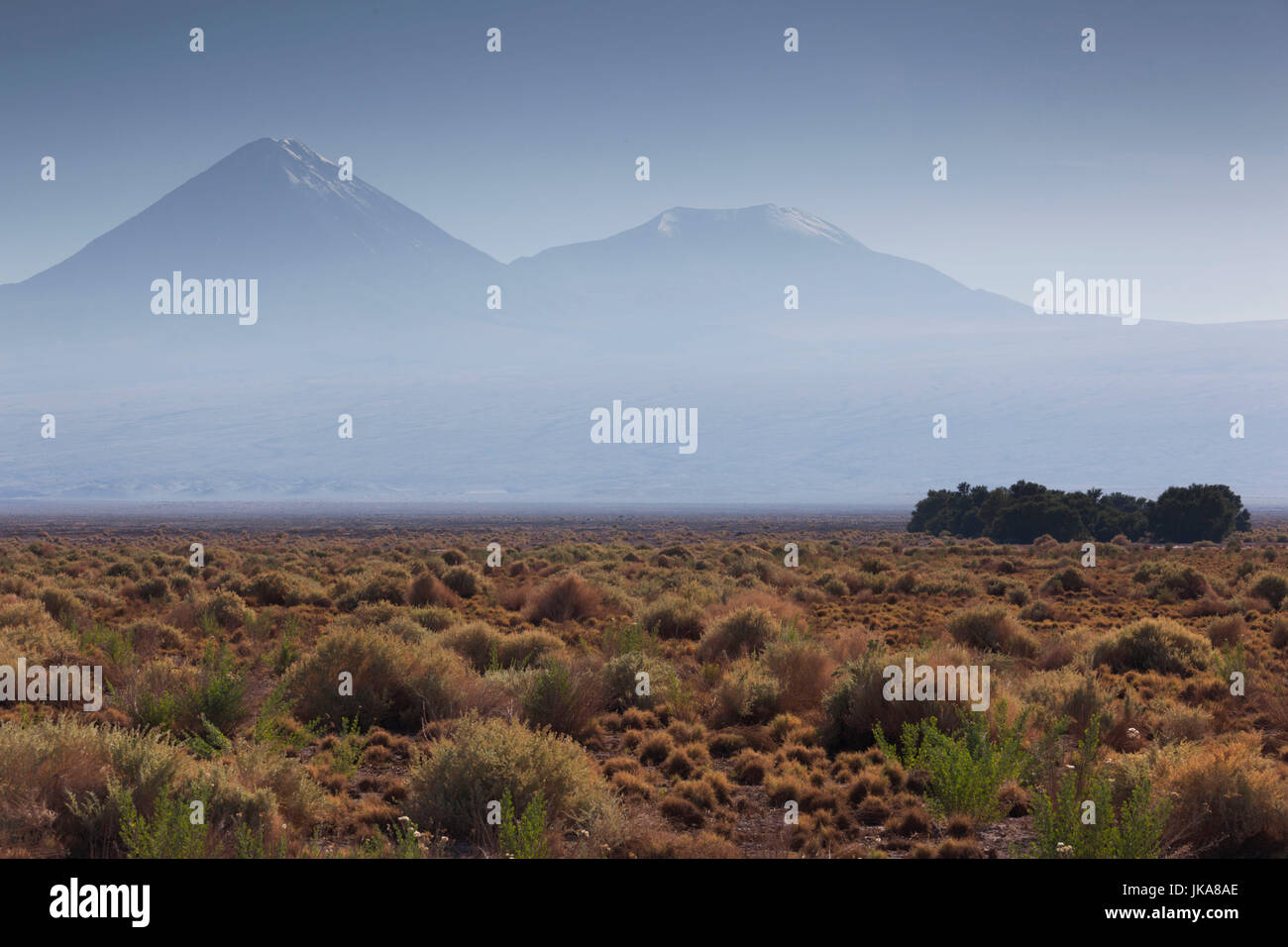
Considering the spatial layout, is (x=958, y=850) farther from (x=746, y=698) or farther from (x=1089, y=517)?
(x=1089, y=517)

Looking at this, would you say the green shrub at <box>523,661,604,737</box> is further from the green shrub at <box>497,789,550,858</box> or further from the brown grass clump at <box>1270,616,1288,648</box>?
the brown grass clump at <box>1270,616,1288,648</box>

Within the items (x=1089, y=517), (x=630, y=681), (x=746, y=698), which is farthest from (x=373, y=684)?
(x=1089, y=517)

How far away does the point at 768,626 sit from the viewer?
17.6 meters

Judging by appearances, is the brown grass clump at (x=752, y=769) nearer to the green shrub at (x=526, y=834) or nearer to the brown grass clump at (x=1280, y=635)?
the green shrub at (x=526, y=834)

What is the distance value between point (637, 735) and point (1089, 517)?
206 ft

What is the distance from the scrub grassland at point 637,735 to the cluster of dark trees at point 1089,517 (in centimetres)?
4100

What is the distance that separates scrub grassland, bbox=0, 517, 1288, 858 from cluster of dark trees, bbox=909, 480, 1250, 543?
41005 millimetres

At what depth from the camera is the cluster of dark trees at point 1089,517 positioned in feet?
209

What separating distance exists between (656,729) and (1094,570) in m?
28.2

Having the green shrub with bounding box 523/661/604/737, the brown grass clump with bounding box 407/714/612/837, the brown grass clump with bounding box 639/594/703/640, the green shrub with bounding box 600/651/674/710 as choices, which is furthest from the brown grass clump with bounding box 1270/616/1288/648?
the brown grass clump with bounding box 407/714/612/837

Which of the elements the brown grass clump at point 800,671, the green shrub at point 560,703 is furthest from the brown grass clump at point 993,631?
the green shrub at point 560,703

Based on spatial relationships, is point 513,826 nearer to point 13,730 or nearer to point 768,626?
point 13,730

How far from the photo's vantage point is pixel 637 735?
480 inches
